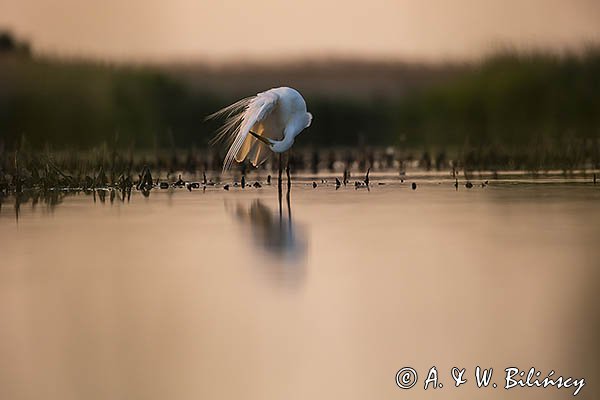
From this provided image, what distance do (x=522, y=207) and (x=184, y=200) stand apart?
3.74m

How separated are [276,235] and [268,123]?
475 cm

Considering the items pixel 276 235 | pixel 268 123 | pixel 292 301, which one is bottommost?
pixel 292 301

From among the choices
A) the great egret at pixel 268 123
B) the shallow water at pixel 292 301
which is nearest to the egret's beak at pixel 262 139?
the great egret at pixel 268 123

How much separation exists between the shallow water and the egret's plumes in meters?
2.07

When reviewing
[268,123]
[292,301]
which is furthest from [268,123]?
[292,301]

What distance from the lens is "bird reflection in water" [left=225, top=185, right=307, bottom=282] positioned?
25.0ft

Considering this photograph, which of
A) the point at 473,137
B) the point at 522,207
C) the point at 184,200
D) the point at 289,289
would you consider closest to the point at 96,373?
the point at 289,289

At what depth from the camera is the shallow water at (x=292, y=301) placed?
4820 millimetres

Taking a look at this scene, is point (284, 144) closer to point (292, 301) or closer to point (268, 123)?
point (268, 123)

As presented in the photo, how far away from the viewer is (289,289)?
22.1ft

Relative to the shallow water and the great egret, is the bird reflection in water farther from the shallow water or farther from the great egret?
the great egret

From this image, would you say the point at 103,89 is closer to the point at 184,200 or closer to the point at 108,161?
the point at 108,161

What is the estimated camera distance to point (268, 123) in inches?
557

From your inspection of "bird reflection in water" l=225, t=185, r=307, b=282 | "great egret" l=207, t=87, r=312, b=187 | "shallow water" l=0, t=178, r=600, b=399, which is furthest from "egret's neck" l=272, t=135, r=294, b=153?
"shallow water" l=0, t=178, r=600, b=399
